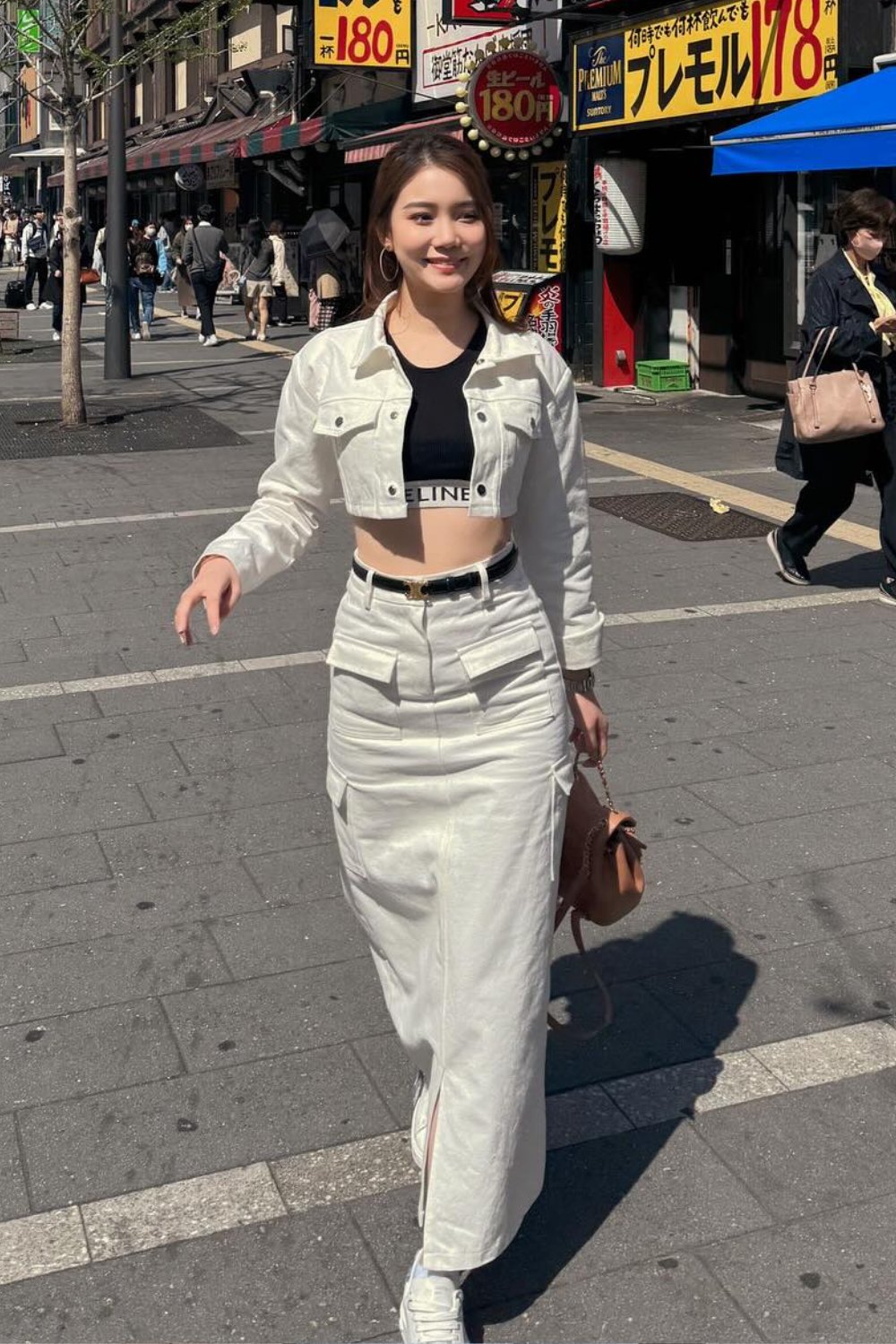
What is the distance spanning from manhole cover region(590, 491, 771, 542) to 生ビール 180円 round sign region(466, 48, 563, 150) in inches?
267

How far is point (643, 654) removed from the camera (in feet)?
23.6

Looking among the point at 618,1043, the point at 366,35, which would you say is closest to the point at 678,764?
the point at 618,1043

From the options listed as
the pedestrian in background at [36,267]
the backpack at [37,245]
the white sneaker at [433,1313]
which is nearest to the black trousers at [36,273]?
the pedestrian in background at [36,267]

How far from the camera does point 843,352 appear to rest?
303 inches

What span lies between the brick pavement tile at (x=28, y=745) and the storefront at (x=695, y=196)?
373 inches

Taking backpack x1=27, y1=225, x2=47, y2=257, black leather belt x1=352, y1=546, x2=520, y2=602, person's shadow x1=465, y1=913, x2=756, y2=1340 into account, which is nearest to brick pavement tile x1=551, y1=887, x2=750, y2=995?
person's shadow x1=465, y1=913, x2=756, y2=1340

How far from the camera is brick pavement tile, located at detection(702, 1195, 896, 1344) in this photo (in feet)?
9.40

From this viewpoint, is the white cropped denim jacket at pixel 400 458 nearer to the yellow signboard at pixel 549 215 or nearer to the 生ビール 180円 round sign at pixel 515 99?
the 生ビール 180円 round sign at pixel 515 99

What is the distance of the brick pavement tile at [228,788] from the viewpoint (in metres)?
5.45

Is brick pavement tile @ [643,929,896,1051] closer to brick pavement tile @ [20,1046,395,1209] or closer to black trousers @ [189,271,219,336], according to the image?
brick pavement tile @ [20,1046,395,1209]

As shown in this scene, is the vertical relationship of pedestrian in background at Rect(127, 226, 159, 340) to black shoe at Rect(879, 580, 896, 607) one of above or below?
above

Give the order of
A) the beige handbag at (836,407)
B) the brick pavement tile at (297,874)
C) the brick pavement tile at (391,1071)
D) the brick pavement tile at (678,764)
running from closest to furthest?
the brick pavement tile at (391,1071) < the brick pavement tile at (297,874) < the brick pavement tile at (678,764) < the beige handbag at (836,407)

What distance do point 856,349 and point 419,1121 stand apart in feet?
17.8

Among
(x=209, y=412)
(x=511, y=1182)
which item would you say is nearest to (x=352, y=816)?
(x=511, y=1182)
